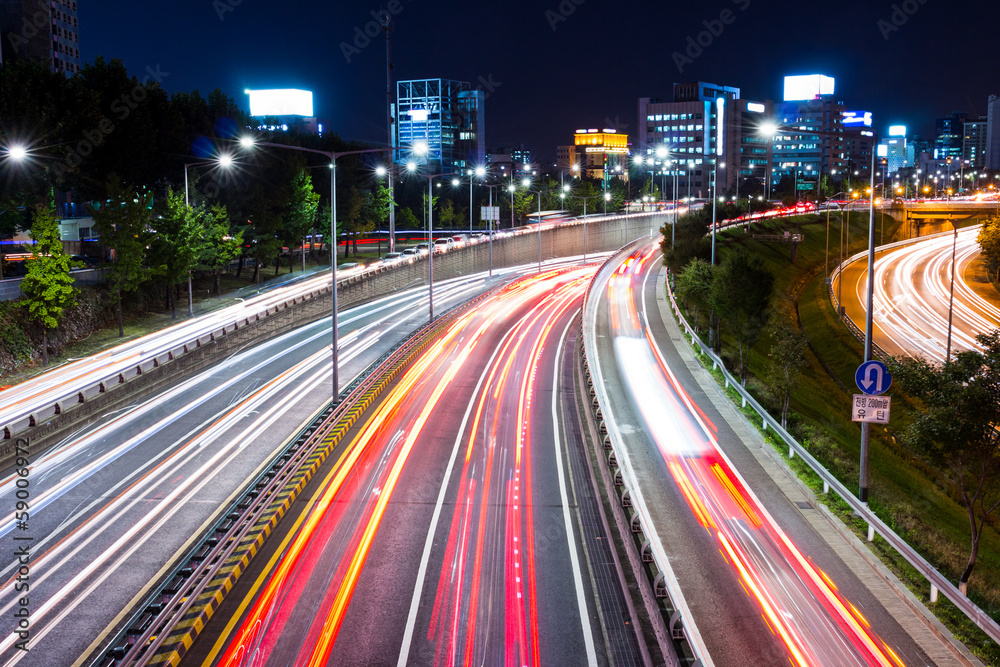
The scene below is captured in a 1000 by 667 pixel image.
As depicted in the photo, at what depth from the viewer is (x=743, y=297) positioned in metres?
36.5

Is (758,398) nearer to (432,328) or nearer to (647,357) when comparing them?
(647,357)

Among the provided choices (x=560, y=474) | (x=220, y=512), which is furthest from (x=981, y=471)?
(x=220, y=512)

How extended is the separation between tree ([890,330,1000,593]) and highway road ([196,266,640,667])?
7.38 meters

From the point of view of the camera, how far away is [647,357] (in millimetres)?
39938

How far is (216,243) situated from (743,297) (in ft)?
124

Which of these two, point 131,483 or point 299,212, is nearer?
point 131,483

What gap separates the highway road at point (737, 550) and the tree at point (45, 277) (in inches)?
1042

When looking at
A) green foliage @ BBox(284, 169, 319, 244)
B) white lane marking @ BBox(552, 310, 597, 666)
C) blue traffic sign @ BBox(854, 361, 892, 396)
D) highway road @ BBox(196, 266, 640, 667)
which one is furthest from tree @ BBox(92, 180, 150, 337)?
blue traffic sign @ BBox(854, 361, 892, 396)

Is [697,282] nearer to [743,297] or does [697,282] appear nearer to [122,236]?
[743,297]

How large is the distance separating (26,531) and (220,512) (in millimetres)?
4737

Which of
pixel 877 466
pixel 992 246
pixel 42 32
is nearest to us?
pixel 877 466

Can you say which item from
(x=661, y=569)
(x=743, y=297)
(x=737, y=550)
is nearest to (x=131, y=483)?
(x=661, y=569)

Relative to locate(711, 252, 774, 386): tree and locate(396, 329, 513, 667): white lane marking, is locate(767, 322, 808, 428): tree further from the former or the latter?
locate(396, 329, 513, 667): white lane marking

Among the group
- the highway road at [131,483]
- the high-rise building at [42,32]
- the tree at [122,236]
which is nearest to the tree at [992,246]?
the highway road at [131,483]
